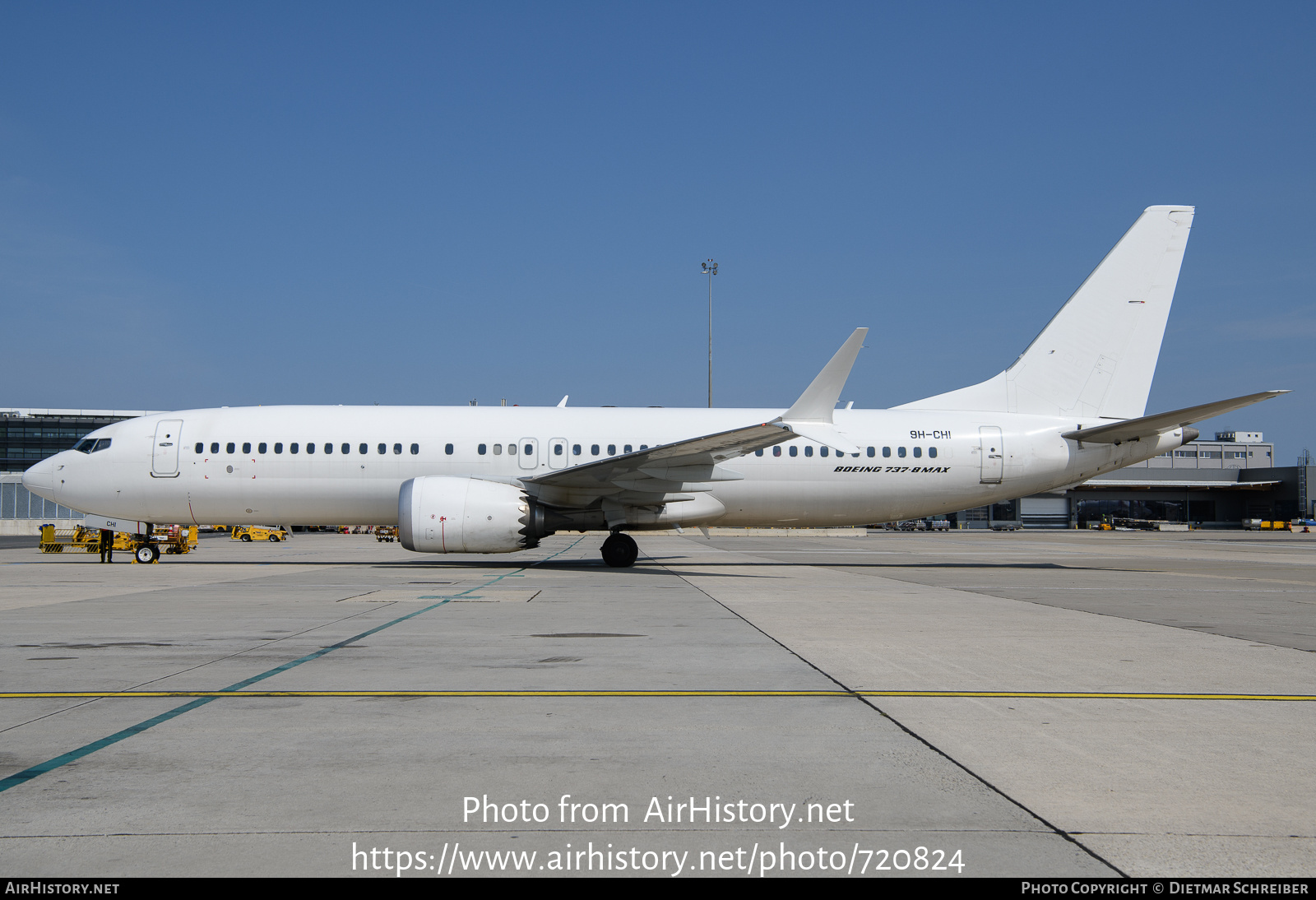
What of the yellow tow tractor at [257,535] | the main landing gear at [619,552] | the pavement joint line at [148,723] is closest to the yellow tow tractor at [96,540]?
the main landing gear at [619,552]

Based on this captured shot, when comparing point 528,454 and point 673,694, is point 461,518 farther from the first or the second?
point 673,694

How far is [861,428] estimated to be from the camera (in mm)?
22391

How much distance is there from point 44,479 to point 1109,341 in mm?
26398

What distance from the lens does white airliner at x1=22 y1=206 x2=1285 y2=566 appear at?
19.9 meters

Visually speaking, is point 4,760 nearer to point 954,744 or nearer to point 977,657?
point 954,744

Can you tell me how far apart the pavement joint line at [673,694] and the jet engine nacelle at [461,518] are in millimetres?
12086

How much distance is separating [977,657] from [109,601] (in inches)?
461

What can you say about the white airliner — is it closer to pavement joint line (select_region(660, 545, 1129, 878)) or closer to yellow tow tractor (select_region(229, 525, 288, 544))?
pavement joint line (select_region(660, 545, 1129, 878))

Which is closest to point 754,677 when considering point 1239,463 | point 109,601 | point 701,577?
point 109,601

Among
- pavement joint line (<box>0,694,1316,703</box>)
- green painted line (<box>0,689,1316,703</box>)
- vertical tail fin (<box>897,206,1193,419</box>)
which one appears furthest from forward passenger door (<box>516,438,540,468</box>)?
pavement joint line (<box>0,694,1316,703</box>)

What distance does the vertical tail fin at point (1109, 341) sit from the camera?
23.2 metres

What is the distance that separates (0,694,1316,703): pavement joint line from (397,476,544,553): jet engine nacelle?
39.7ft

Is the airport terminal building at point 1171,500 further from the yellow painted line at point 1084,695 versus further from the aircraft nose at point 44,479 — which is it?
the yellow painted line at point 1084,695

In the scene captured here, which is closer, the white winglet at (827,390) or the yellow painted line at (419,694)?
the yellow painted line at (419,694)
